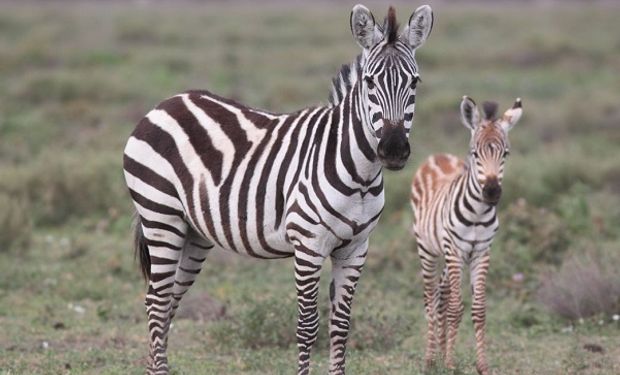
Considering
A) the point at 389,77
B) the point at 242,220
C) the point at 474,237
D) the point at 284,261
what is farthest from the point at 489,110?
the point at 284,261

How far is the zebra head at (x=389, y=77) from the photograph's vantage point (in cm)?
534

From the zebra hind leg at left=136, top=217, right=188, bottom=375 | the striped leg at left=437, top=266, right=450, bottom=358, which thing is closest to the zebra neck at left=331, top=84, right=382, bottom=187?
the zebra hind leg at left=136, top=217, right=188, bottom=375

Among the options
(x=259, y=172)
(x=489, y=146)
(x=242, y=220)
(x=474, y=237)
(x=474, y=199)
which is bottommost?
(x=474, y=237)

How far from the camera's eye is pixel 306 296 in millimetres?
5840

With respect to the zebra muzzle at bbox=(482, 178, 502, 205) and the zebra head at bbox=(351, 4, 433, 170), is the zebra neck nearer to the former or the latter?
the zebra head at bbox=(351, 4, 433, 170)

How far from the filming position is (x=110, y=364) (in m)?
7.39

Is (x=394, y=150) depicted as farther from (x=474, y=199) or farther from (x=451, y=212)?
(x=451, y=212)

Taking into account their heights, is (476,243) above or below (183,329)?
above

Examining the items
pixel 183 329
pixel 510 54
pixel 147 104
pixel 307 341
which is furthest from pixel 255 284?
pixel 510 54

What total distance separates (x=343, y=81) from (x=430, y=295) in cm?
263

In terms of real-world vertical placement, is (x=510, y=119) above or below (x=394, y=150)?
above

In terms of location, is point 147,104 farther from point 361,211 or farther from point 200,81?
point 361,211

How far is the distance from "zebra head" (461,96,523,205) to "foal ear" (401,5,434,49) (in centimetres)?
177

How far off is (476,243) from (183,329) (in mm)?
2899
